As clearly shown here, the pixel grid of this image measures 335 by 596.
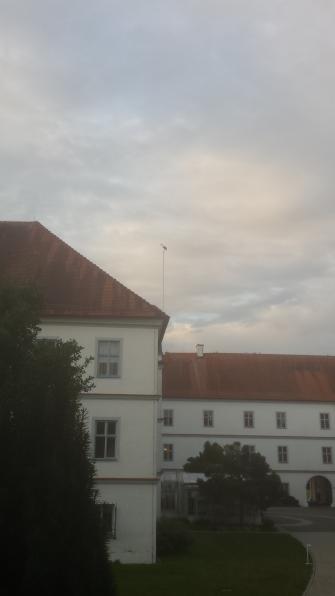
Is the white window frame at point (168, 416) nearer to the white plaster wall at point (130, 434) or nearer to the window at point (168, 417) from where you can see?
the window at point (168, 417)

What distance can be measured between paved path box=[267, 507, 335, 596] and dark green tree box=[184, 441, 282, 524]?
2281 millimetres

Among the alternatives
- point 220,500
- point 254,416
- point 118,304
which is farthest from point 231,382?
point 118,304

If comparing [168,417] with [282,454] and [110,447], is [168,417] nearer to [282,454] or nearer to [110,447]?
[282,454]

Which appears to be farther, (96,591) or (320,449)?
(320,449)

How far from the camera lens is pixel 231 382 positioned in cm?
6069

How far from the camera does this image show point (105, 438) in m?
22.4

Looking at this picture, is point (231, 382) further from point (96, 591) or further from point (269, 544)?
point (96, 591)

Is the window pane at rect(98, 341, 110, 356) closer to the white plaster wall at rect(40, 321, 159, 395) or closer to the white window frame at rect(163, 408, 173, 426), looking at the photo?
the white plaster wall at rect(40, 321, 159, 395)

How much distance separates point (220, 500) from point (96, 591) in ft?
96.5

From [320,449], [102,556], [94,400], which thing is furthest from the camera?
[320,449]

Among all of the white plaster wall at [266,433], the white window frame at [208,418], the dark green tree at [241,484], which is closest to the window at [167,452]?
the white plaster wall at [266,433]

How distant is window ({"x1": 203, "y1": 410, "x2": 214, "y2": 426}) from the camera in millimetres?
58531

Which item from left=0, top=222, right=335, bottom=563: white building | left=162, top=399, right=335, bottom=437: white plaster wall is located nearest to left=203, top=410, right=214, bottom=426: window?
left=162, top=399, right=335, bottom=437: white plaster wall

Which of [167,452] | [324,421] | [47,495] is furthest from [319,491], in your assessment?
[47,495]
